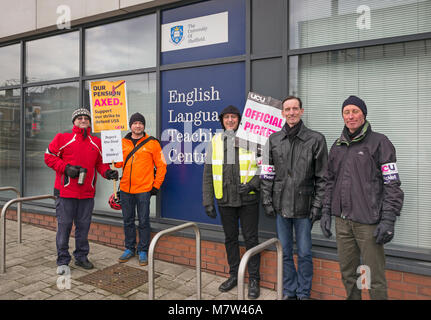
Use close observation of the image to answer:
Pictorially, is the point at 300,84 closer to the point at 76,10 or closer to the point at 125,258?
the point at 125,258

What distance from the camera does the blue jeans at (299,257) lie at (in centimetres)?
345

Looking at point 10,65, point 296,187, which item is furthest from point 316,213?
point 10,65

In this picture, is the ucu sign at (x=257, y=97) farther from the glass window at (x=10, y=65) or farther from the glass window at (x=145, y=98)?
the glass window at (x=10, y=65)

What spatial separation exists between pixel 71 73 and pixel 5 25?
1881 mm

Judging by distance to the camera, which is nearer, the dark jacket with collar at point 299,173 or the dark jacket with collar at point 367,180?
the dark jacket with collar at point 367,180

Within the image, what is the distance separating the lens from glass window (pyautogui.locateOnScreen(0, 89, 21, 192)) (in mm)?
7160

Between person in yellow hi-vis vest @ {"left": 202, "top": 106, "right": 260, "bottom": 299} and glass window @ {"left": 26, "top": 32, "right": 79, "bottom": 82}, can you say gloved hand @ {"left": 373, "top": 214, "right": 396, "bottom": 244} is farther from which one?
glass window @ {"left": 26, "top": 32, "right": 79, "bottom": 82}

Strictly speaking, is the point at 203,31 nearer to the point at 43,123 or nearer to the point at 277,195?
the point at 277,195

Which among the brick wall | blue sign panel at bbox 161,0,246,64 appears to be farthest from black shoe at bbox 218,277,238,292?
blue sign panel at bbox 161,0,246,64

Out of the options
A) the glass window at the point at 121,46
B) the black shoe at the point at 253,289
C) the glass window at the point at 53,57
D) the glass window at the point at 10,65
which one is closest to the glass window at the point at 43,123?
the glass window at the point at 53,57

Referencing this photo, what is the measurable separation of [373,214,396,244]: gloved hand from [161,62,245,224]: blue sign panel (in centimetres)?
226

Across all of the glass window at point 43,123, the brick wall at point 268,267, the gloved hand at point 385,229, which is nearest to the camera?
the gloved hand at point 385,229

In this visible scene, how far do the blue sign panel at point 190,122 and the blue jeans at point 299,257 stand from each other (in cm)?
131

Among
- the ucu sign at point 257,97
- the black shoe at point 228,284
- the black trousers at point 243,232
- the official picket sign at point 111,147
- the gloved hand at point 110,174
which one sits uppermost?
the ucu sign at point 257,97
